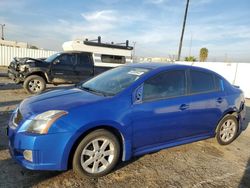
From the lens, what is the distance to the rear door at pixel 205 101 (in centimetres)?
417

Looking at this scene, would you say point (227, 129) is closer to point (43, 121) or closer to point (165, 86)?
point (165, 86)

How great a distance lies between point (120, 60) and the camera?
12938 mm

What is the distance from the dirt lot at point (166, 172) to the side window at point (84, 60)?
5.86 m

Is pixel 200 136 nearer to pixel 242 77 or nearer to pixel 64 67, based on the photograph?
pixel 64 67

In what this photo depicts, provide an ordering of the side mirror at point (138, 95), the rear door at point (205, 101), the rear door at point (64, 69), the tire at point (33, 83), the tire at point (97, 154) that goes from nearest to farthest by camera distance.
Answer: the tire at point (97, 154) → the side mirror at point (138, 95) → the rear door at point (205, 101) → the tire at point (33, 83) → the rear door at point (64, 69)

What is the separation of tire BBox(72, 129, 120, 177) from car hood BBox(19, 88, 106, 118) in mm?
467

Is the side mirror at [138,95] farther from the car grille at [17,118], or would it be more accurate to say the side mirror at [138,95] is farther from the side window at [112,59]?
the side window at [112,59]

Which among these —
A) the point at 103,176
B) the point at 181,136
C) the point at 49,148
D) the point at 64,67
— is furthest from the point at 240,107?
the point at 64,67

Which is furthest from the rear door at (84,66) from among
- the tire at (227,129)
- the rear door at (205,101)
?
the tire at (227,129)

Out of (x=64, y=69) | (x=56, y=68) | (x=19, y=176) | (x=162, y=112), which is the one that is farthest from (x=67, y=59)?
(x=19, y=176)

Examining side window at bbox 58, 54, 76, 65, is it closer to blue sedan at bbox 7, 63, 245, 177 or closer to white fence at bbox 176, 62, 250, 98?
blue sedan at bbox 7, 63, 245, 177

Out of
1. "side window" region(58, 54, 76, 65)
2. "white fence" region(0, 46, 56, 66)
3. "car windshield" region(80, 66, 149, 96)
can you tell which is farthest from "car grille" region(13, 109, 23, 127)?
"white fence" region(0, 46, 56, 66)

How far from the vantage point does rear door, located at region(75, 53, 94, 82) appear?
10211 mm

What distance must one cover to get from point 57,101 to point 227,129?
346 centimetres
